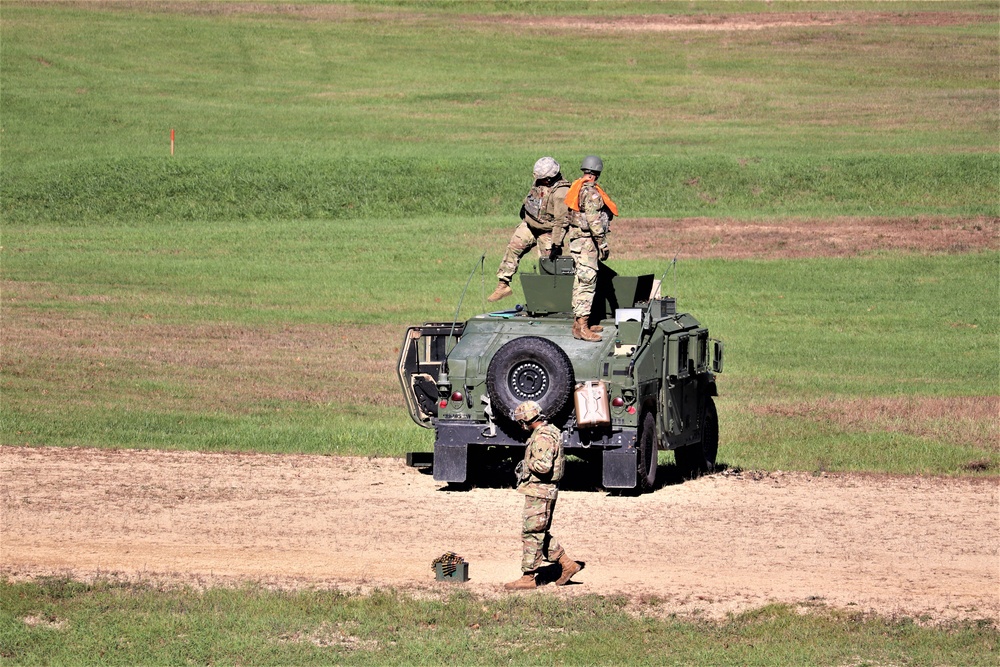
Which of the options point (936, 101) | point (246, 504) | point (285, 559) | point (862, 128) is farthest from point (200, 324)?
point (936, 101)

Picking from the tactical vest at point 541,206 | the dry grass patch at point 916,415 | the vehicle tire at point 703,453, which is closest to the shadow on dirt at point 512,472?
the vehicle tire at point 703,453

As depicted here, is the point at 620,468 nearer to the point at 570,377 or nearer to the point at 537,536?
the point at 570,377

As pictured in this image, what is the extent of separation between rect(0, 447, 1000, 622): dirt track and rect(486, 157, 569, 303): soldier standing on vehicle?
2.51m

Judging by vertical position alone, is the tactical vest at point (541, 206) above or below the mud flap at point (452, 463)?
above

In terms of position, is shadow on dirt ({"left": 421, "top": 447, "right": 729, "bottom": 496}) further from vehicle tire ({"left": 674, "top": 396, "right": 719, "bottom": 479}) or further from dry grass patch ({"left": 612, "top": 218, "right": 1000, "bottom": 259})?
dry grass patch ({"left": 612, "top": 218, "right": 1000, "bottom": 259})

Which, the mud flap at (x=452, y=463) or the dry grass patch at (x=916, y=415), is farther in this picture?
the dry grass patch at (x=916, y=415)

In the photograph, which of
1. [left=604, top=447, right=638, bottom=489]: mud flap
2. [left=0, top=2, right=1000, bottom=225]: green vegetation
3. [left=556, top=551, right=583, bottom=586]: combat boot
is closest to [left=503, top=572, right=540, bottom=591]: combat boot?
[left=556, top=551, right=583, bottom=586]: combat boot

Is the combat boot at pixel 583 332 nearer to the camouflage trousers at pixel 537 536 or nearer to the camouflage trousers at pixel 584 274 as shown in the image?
the camouflage trousers at pixel 584 274

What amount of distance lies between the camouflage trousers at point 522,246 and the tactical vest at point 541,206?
0.12 m

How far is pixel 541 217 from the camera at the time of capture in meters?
18.5

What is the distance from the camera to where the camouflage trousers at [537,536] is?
1280cm

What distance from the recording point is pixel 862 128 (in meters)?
54.9

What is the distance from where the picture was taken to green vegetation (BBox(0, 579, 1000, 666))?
11.2 m

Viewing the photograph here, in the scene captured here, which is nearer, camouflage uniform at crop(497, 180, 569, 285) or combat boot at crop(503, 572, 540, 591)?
combat boot at crop(503, 572, 540, 591)
